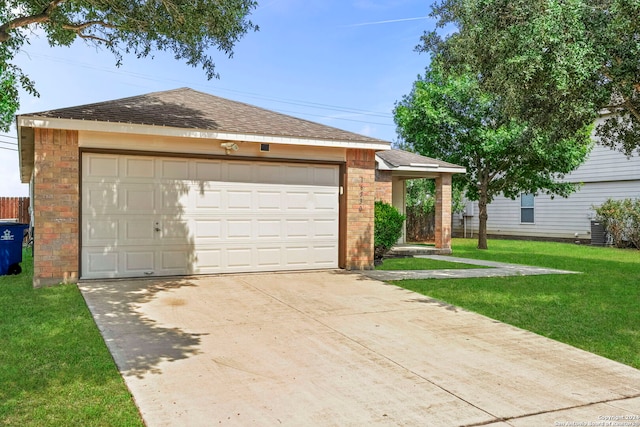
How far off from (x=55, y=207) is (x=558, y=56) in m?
9.38

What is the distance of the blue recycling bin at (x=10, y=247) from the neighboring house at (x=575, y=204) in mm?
20909

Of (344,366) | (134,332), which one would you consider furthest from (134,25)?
(344,366)

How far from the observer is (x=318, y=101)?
39375mm

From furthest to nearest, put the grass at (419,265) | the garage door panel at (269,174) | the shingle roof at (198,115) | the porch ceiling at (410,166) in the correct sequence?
the porch ceiling at (410,166) → the grass at (419,265) → the garage door panel at (269,174) → the shingle roof at (198,115)

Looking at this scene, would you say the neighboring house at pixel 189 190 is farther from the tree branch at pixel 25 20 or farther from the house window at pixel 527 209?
the house window at pixel 527 209

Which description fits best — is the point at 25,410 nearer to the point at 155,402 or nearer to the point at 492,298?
the point at 155,402

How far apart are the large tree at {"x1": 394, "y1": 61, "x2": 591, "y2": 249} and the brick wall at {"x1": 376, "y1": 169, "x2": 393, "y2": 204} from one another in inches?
150

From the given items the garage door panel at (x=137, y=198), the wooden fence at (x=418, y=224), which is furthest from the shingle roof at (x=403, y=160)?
the garage door panel at (x=137, y=198)

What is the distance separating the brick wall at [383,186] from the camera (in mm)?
15805

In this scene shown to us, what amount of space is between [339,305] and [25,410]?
185 inches

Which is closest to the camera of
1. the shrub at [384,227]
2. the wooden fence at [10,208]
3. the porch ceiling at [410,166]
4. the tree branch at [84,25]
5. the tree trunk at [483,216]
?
Answer: the tree branch at [84,25]

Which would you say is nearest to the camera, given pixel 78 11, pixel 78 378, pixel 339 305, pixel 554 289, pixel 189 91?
pixel 78 378

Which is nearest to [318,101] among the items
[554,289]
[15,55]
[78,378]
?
[15,55]

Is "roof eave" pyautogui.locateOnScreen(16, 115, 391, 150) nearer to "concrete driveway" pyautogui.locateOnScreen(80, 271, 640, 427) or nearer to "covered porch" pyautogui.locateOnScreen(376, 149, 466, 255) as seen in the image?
"concrete driveway" pyautogui.locateOnScreen(80, 271, 640, 427)
